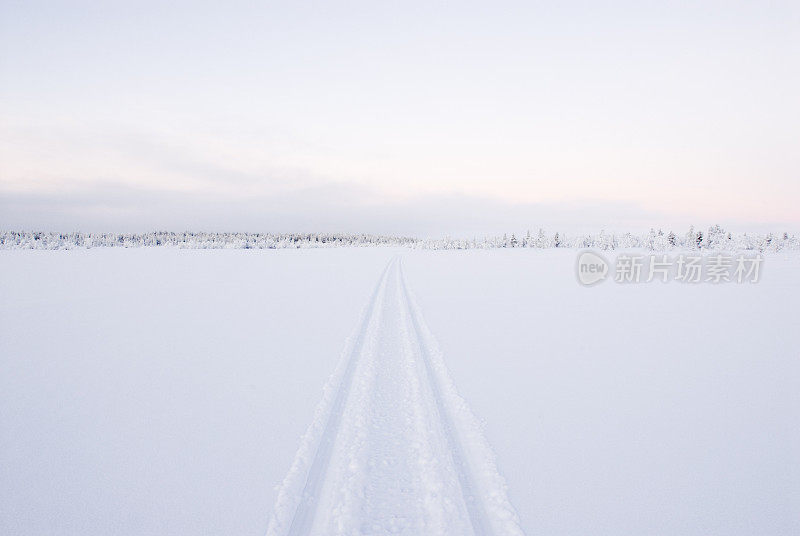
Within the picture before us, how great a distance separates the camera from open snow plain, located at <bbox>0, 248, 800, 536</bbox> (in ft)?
10.7

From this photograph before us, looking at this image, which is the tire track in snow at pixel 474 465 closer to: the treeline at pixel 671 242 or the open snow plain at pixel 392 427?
the open snow plain at pixel 392 427

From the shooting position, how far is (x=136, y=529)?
9.99 ft

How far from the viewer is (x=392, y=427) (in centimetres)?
457

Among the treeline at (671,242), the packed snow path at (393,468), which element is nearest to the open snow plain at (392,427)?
the packed snow path at (393,468)

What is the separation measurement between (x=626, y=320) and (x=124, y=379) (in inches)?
474

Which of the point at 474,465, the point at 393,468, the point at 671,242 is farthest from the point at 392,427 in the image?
the point at 671,242

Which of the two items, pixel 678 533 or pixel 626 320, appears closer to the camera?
pixel 678 533

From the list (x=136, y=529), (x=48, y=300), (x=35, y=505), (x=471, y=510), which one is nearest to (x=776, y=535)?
(x=471, y=510)

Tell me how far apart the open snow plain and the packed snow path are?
22 mm

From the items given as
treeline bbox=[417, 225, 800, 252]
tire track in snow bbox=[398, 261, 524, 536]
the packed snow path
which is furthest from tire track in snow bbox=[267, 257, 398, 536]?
treeline bbox=[417, 225, 800, 252]

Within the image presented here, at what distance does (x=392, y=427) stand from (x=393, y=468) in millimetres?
751

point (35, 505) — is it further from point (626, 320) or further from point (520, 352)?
point (626, 320)

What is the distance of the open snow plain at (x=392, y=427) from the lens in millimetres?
3264

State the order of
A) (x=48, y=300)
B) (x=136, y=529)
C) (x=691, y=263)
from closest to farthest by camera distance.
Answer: (x=136, y=529), (x=48, y=300), (x=691, y=263)
